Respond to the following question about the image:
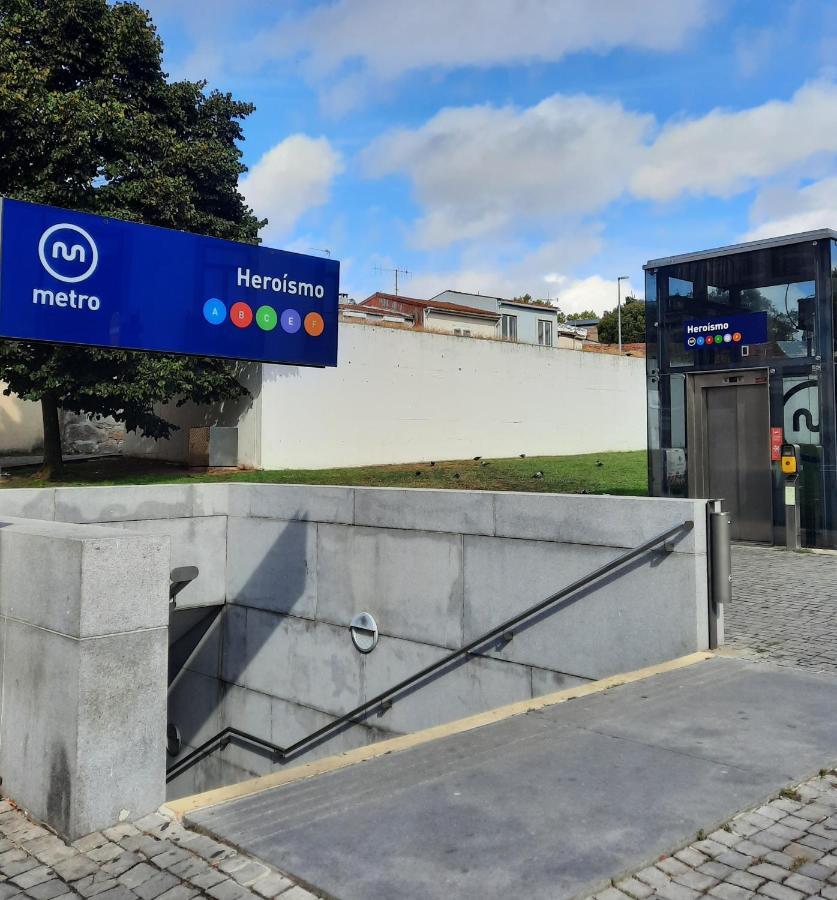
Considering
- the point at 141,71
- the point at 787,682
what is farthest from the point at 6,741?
the point at 141,71

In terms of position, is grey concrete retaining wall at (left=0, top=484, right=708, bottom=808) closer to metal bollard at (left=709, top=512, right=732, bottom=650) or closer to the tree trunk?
metal bollard at (left=709, top=512, right=732, bottom=650)

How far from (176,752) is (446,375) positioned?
50.4 ft

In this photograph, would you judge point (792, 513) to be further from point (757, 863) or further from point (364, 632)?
point (757, 863)

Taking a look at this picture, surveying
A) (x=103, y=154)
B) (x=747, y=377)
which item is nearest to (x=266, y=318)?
(x=747, y=377)

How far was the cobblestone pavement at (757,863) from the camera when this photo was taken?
3199mm

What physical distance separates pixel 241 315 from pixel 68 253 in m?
2.21

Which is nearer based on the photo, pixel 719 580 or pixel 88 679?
pixel 88 679

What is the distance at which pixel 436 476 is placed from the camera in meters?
20.5

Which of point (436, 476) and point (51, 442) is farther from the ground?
point (51, 442)

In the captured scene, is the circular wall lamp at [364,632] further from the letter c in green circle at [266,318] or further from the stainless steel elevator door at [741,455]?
the stainless steel elevator door at [741,455]

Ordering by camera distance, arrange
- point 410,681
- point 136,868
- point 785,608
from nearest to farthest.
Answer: point 136,868 → point 785,608 → point 410,681

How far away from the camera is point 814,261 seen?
12039 mm

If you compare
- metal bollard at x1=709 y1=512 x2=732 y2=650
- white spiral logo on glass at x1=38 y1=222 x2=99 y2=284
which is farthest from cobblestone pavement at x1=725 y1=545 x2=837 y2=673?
white spiral logo on glass at x1=38 y1=222 x2=99 y2=284

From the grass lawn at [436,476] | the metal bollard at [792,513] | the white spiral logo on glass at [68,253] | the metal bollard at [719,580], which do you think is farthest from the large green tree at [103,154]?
the metal bollard at [719,580]
